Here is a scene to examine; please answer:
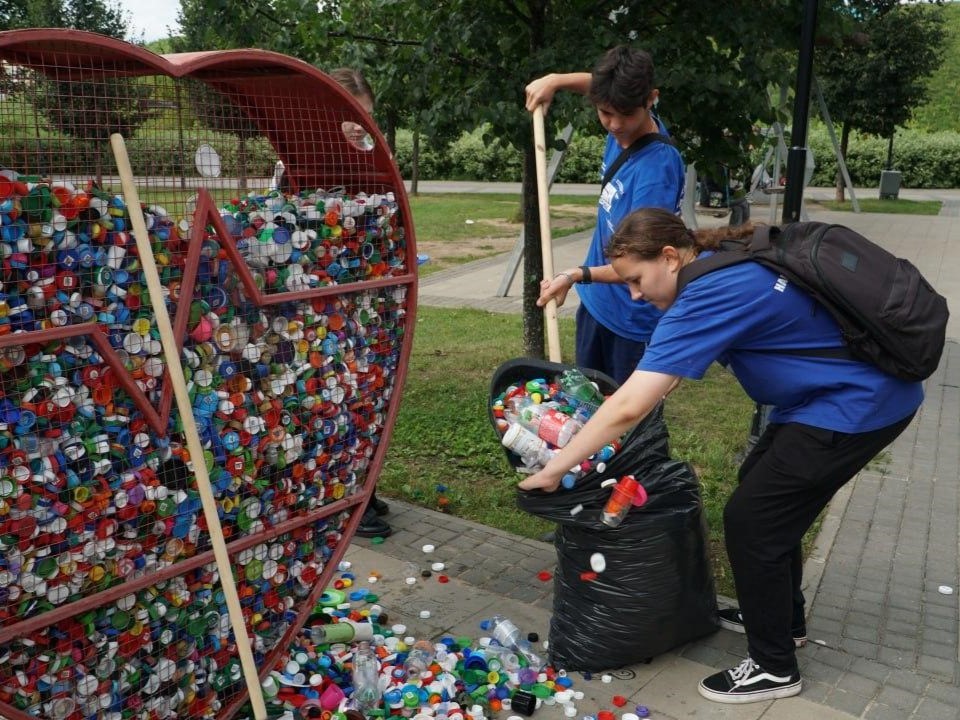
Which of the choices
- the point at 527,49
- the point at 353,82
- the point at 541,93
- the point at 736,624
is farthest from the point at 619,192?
the point at 527,49

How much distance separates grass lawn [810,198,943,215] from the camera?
19.8 meters

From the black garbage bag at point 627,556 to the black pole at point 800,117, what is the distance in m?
1.84

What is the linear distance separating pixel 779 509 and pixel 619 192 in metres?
1.37

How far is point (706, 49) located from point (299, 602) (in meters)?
4.01

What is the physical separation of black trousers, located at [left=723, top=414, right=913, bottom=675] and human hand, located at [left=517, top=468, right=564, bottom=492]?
0.67 m

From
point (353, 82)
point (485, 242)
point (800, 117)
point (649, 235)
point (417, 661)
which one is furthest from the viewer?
point (485, 242)

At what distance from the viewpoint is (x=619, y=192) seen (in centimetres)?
373

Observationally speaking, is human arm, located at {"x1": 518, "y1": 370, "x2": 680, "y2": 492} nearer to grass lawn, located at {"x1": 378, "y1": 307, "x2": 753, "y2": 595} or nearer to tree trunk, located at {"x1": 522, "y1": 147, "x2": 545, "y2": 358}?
grass lawn, located at {"x1": 378, "y1": 307, "x2": 753, "y2": 595}

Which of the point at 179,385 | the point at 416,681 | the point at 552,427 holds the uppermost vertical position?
the point at 179,385

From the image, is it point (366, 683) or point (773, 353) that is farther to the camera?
point (366, 683)

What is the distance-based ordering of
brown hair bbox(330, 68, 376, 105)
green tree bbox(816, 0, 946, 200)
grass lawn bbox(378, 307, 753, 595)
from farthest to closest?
green tree bbox(816, 0, 946, 200), grass lawn bbox(378, 307, 753, 595), brown hair bbox(330, 68, 376, 105)

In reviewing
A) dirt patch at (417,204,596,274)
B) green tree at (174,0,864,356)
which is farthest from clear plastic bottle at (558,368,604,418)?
dirt patch at (417,204,596,274)

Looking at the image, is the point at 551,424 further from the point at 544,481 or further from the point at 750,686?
the point at 750,686

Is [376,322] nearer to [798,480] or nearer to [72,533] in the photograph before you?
[72,533]
